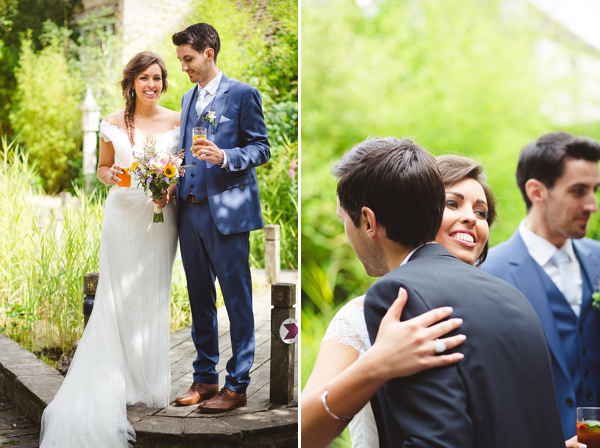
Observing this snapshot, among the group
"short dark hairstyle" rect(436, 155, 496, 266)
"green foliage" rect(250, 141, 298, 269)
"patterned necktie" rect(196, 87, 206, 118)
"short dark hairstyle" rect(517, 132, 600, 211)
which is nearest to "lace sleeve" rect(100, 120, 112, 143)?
"patterned necktie" rect(196, 87, 206, 118)

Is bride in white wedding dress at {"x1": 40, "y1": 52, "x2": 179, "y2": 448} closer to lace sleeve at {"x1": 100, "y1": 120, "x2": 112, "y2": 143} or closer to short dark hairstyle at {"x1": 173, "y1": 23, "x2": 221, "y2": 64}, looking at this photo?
lace sleeve at {"x1": 100, "y1": 120, "x2": 112, "y2": 143}

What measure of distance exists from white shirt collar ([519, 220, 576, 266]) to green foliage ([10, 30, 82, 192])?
16.5 ft

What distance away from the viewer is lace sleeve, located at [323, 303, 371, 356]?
147 centimetres

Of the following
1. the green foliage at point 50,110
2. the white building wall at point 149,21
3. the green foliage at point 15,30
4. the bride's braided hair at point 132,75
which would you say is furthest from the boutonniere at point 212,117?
the green foliage at point 15,30

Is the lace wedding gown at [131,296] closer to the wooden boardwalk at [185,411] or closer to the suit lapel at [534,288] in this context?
the wooden boardwalk at [185,411]

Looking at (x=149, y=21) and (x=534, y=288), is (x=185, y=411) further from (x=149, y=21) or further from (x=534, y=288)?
A: (x=149, y=21)

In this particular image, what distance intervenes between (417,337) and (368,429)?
39 centimetres

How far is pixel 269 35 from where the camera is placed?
5832 mm

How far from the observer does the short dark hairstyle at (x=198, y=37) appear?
2.80 meters

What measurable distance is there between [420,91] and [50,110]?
484 centimetres

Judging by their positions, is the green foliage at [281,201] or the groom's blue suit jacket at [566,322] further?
the green foliage at [281,201]

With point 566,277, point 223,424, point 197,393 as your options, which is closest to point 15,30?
point 197,393

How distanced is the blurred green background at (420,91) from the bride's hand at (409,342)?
7.19 feet

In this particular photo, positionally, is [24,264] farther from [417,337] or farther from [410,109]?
[417,337]
